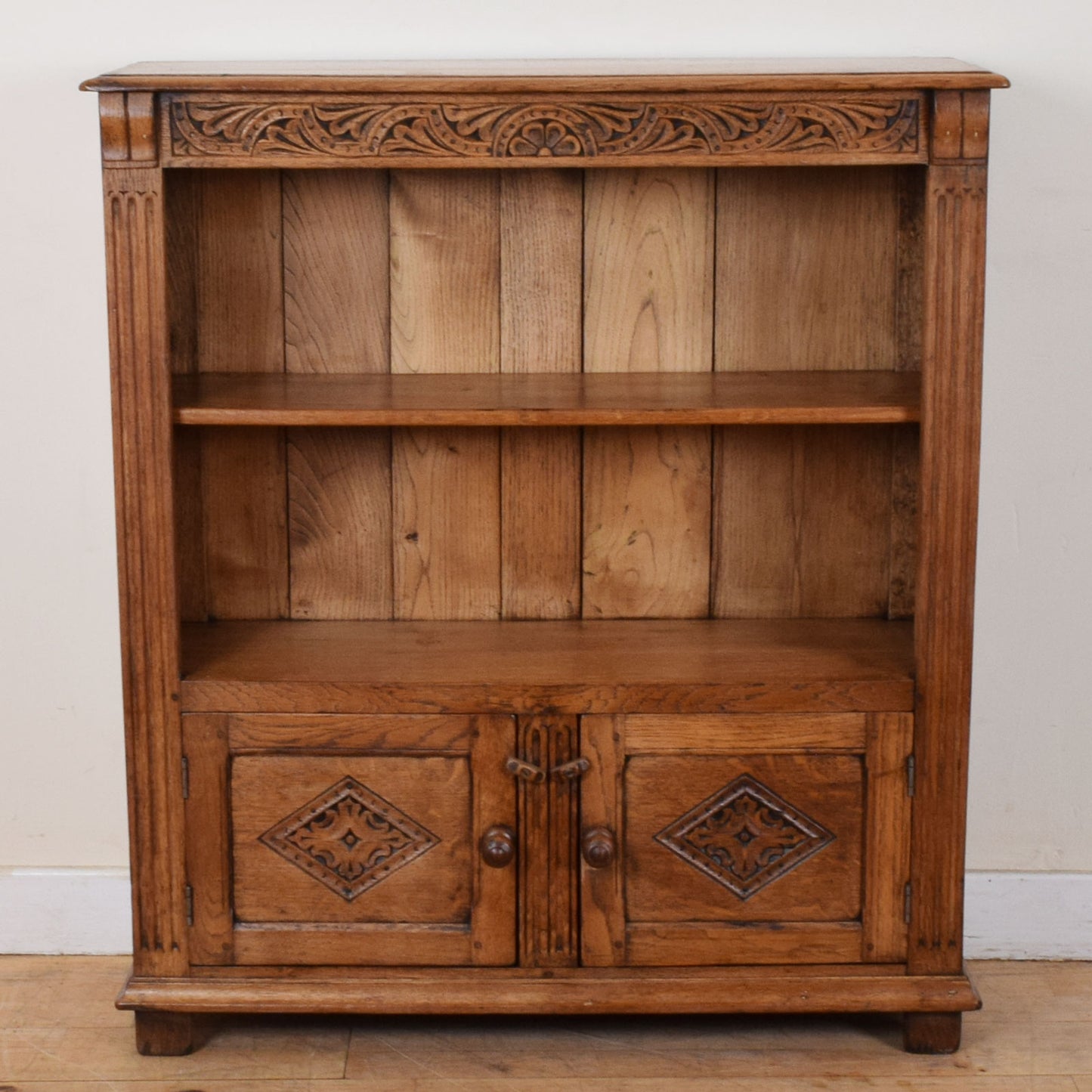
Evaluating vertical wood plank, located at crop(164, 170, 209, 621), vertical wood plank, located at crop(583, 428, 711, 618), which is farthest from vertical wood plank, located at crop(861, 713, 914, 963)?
vertical wood plank, located at crop(164, 170, 209, 621)

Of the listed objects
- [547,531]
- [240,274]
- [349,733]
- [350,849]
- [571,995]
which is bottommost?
[571,995]

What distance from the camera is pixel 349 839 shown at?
236cm

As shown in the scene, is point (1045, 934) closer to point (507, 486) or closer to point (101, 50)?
point (507, 486)

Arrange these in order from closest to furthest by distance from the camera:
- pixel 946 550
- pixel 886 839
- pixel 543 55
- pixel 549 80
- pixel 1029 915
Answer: pixel 549 80
pixel 946 550
pixel 886 839
pixel 543 55
pixel 1029 915

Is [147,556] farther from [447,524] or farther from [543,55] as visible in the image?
[543,55]

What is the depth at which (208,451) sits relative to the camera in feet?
8.44

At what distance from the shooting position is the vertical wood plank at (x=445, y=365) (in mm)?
2510

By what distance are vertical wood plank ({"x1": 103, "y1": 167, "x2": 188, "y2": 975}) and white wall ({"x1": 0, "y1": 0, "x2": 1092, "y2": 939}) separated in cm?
41

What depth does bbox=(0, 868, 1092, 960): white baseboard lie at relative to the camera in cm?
271

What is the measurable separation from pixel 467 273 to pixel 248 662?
69cm

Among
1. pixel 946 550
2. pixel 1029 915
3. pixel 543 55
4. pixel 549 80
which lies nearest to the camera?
pixel 549 80

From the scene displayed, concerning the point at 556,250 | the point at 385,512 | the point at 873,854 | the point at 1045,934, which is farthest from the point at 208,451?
the point at 1045,934

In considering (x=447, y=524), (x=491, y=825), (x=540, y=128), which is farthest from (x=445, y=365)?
(x=491, y=825)

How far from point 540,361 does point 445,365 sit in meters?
0.15
